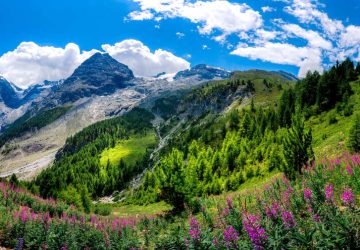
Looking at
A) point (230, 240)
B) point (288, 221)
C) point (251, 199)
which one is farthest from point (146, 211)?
point (288, 221)

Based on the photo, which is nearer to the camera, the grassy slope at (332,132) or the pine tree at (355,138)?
the pine tree at (355,138)

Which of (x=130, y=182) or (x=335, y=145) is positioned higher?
(x=335, y=145)

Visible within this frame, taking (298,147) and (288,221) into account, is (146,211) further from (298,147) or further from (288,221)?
(288,221)

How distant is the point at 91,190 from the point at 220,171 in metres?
83.9

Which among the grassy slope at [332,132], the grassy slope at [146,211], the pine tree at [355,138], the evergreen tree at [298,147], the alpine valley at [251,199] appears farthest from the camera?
the grassy slope at [146,211]

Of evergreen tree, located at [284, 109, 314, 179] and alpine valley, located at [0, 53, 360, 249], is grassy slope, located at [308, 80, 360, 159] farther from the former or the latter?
evergreen tree, located at [284, 109, 314, 179]

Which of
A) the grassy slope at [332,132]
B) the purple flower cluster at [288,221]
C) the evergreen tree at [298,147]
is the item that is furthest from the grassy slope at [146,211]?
the purple flower cluster at [288,221]

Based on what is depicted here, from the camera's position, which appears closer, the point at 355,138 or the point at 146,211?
the point at 355,138

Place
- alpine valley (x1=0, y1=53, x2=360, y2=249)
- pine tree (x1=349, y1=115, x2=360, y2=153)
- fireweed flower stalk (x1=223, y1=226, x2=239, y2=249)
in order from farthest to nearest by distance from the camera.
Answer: pine tree (x1=349, y1=115, x2=360, y2=153) → alpine valley (x1=0, y1=53, x2=360, y2=249) → fireweed flower stalk (x1=223, y1=226, x2=239, y2=249)

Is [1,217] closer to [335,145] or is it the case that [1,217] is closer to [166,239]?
[166,239]

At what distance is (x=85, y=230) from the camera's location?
68.4 feet

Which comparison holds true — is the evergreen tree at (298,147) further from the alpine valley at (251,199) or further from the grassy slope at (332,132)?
the grassy slope at (332,132)

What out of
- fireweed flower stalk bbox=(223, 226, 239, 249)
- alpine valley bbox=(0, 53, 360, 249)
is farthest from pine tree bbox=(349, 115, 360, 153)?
fireweed flower stalk bbox=(223, 226, 239, 249)

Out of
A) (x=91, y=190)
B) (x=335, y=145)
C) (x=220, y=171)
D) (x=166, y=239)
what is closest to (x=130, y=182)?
(x=91, y=190)
